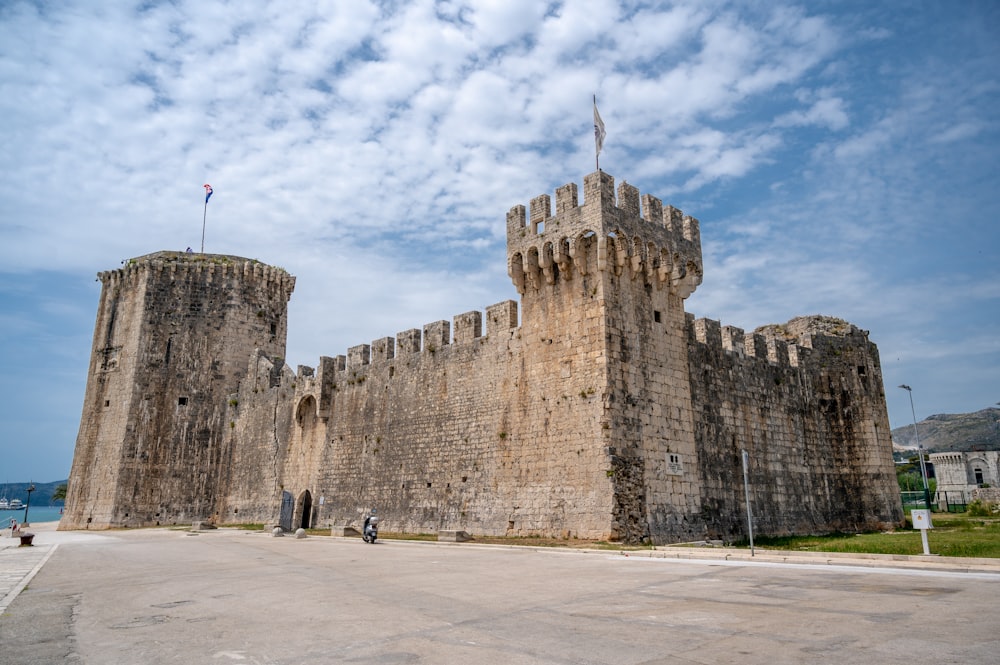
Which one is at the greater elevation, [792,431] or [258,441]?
[258,441]

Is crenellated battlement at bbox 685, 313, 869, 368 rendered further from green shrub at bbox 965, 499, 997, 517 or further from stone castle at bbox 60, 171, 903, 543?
green shrub at bbox 965, 499, 997, 517

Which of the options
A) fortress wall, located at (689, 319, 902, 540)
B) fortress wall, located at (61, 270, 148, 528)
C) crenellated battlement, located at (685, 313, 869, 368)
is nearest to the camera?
fortress wall, located at (689, 319, 902, 540)

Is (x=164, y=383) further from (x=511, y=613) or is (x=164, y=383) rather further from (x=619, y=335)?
(x=511, y=613)

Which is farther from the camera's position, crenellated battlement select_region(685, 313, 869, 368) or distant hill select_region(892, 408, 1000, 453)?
distant hill select_region(892, 408, 1000, 453)

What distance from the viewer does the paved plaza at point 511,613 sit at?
4.92 meters

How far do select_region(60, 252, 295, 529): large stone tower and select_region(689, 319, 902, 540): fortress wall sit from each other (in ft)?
75.7

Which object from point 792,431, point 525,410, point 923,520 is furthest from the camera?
point 792,431

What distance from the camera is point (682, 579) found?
899cm

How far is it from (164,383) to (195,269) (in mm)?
5869

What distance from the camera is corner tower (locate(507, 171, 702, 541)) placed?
53.7 ft

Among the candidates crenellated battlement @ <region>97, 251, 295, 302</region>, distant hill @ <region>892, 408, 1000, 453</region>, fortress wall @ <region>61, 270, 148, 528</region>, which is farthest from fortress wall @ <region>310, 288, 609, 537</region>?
distant hill @ <region>892, 408, 1000, 453</region>

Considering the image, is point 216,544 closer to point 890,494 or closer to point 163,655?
point 163,655

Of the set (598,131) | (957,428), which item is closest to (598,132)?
(598,131)

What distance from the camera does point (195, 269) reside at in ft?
110
